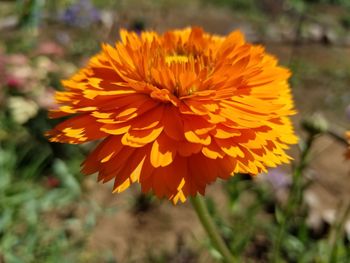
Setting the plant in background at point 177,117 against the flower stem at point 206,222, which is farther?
the flower stem at point 206,222

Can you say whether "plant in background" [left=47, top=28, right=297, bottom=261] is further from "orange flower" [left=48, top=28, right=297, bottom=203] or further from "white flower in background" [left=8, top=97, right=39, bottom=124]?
"white flower in background" [left=8, top=97, right=39, bottom=124]

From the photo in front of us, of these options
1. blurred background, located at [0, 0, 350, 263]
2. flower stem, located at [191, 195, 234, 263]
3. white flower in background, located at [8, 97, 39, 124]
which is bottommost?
blurred background, located at [0, 0, 350, 263]

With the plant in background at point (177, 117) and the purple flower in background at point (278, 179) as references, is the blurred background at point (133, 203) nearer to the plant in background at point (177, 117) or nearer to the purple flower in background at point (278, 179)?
the purple flower in background at point (278, 179)

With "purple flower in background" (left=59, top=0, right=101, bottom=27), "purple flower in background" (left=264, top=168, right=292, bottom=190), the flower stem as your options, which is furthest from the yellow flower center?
"purple flower in background" (left=59, top=0, right=101, bottom=27)

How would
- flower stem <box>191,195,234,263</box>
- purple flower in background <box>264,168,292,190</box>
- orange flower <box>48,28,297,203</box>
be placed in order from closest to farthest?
orange flower <box>48,28,297,203</box>, flower stem <box>191,195,234,263</box>, purple flower in background <box>264,168,292,190</box>

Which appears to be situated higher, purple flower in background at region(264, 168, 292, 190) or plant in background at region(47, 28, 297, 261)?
plant in background at region(47, 28, 297, 261)

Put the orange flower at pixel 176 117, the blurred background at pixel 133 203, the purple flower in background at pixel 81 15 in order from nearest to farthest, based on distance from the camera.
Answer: the orange flower at pixel 176 117 < the blurred background at pixel 133 203 < the purple flower in background at pixel 81 15

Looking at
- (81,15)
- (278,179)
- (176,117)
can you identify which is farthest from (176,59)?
(81,15)

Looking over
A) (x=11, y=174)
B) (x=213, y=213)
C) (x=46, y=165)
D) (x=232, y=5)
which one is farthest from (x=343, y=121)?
(x=232, y=5)

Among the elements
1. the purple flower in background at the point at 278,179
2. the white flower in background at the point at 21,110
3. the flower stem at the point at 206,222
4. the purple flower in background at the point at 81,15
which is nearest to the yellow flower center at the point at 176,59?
the flower stem at the point at 206,222
